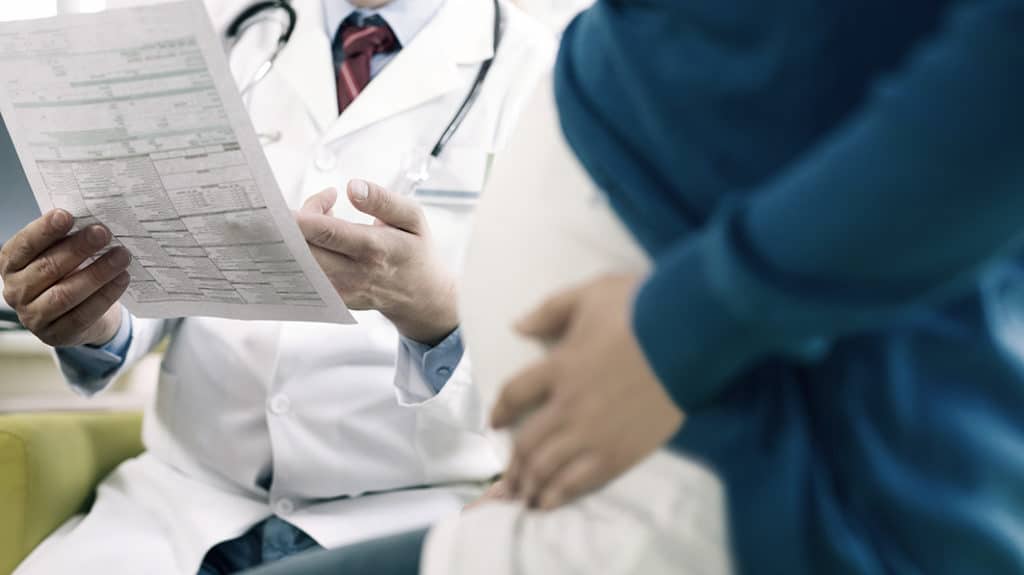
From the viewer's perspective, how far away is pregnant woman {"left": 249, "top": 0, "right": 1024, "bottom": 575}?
0.36 m

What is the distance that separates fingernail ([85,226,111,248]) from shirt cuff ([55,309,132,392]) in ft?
0.92

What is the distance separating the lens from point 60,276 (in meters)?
0.99

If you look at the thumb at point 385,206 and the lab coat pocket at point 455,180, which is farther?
the lab coat pocket at point 455,180

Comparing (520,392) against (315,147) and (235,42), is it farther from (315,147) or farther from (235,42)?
(235,42)

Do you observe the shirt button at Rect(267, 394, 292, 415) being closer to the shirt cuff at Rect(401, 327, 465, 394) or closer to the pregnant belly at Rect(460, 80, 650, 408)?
the shirt cuff at Rect(401, 327, 465, 394)

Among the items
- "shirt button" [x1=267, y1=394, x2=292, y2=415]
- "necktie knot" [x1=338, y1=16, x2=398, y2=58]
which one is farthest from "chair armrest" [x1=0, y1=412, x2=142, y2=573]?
"necktie knot" [x1=338, y1=16, x2=398, y2=58]

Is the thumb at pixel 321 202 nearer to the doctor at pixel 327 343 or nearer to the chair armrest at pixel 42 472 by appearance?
the doctor at pixel 327 343

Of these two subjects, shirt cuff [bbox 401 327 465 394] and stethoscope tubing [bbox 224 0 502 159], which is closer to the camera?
shirt cuff [bbox 401 327 465 394]

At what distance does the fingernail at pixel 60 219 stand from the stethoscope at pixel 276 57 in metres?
0.35

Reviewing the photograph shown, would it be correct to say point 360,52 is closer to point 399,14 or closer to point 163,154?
point 399,14

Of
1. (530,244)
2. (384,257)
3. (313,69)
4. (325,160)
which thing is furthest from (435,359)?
(530,244)

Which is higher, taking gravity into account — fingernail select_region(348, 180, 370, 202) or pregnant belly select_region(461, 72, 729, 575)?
pregnant belly select_region(461, 72, 729, 575)

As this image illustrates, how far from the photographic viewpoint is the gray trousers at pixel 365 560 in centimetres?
58

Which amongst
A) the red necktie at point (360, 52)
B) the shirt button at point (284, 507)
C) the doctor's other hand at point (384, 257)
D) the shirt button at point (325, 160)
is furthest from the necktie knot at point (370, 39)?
the shirt button at point (284, 507)
